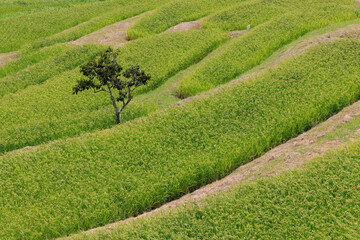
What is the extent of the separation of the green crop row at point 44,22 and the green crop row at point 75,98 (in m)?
7.90

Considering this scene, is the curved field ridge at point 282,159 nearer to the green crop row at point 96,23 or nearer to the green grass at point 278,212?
the green grass at point 278,212

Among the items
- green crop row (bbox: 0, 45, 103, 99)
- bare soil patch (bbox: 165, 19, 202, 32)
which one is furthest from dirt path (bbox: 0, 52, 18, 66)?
bare soil patch (bbox: 165, 19, 202, 32)

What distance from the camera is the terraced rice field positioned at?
31.1 ft

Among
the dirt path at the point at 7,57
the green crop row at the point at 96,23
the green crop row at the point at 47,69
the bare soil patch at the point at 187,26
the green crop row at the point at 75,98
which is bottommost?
the green crop row at the point at 75,98

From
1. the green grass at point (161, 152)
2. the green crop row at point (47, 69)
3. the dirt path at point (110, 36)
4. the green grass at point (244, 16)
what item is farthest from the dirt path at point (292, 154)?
the dirt path at point (110, 36)

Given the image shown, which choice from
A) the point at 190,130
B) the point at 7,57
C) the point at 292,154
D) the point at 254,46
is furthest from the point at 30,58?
the point at 292,154

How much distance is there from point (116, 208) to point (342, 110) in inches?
364

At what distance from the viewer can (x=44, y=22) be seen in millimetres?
32281

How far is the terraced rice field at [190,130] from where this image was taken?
9469 mm

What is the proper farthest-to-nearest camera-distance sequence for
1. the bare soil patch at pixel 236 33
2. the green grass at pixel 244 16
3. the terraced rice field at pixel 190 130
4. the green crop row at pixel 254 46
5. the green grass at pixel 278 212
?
1. the green grass at pixel 244 16
2. the bare soil patch at pixel 236 33
3. the green crop row at pixel 254 46
4. the terraced rice field at pixel 190 130
5. the green grass at pixel 278 212

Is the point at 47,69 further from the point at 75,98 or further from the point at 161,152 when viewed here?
the point at 161,152

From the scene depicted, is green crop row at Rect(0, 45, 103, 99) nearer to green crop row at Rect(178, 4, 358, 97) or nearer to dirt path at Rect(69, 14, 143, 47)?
dirt path at Rect(69, 14, 143, 47)

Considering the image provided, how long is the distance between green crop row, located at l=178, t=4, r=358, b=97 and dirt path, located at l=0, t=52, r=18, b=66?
13.7 m

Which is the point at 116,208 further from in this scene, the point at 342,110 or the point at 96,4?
the point at 96,4
